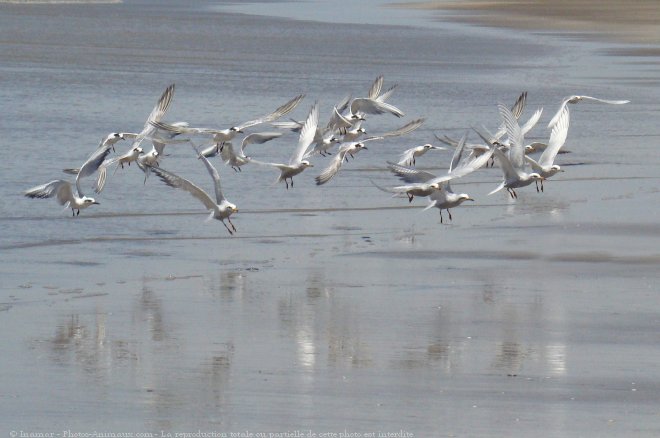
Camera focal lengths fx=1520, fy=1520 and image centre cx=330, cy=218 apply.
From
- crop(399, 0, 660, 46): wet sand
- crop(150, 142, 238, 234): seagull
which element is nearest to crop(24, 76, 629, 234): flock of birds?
crop(150, 142, 238, 234): seagull

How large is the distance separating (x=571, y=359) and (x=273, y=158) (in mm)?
11034

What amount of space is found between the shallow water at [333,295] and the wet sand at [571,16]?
84.3ft

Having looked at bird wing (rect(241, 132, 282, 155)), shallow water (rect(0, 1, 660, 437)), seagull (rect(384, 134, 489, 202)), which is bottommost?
shallow water (rect(0, 1, 660, 437))

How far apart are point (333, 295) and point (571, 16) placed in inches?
2006

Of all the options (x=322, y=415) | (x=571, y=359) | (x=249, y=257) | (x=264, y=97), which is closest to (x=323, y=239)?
(x=249, y=257)

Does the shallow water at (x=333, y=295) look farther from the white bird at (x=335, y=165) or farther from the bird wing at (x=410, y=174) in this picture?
the bird wing at (x=410, y=174)

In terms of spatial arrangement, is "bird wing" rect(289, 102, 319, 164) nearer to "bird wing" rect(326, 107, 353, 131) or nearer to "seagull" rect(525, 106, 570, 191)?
"bird wing" rect(326, 107, 353, 131)

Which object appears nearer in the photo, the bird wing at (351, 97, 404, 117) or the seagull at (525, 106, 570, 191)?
the seagull at (525, 106, 570, 191)

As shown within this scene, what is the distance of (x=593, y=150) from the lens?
68.9 ft

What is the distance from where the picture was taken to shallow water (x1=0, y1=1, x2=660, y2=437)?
27.9 ft

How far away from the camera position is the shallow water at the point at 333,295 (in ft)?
27.9

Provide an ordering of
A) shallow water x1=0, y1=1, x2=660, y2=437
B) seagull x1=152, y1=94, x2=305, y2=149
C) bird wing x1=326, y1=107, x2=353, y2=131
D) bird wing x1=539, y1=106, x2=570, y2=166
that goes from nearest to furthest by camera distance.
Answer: shallow water x1=0, y1=1, x2=660, y2=437
seagull x1=152, y1=94, x2=305, y2=149
bird wing x1=539, y1=106, x2=570, y2=166
bird wing x1=326, y1=107, x2=353, y2=131

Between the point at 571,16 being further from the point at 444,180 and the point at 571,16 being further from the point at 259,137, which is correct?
the point at 444,180

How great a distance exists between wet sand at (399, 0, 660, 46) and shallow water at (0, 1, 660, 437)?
84.3ft
